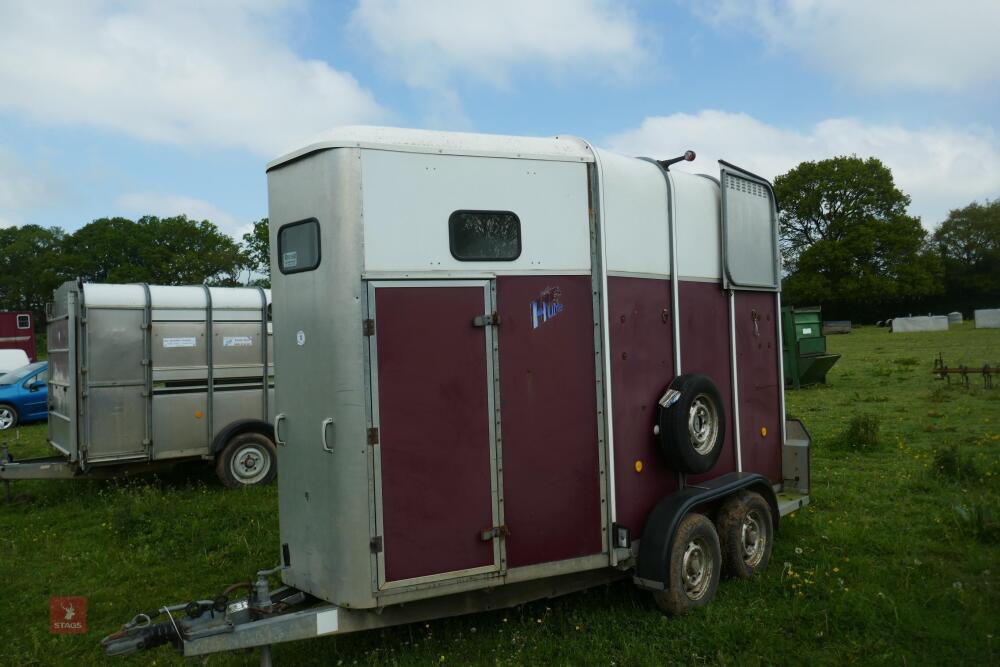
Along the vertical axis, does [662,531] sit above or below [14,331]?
below

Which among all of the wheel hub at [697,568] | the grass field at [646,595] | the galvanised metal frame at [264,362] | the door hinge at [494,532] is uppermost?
the galvanised metal frame at [264,362]

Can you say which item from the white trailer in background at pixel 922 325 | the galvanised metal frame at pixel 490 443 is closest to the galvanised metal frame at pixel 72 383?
the galvanised metal frame at pixel 490 443

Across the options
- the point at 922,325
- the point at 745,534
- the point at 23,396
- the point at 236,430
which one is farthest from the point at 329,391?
the point at 922,325

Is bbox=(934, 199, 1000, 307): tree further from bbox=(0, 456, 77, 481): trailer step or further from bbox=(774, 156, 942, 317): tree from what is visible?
bbox=(0, 456, 77, 481): trailer step

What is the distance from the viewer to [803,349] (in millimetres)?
19734

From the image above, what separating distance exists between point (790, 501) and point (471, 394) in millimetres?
3606

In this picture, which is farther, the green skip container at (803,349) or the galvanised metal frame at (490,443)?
the green skip container at (803,349)

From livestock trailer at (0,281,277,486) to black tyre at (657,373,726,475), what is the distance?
668cm

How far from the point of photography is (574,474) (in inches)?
201

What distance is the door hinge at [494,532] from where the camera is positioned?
471 centimetres

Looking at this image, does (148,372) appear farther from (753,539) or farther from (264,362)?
(753,539)

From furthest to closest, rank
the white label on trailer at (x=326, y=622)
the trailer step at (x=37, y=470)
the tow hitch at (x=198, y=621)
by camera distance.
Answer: the trailer step at (x=37, y=470) < the white label on trailer at (x=326, y=622) < the tow hitch at (x=198, y=621)

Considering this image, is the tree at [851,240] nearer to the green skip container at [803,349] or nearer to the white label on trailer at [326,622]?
the green skip container at [803,349]

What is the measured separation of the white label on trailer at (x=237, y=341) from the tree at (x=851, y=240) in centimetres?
5359
